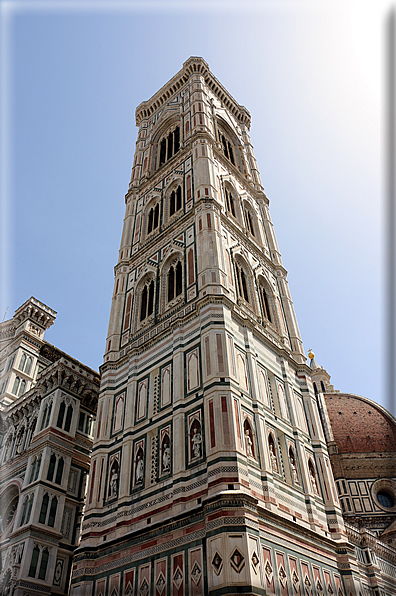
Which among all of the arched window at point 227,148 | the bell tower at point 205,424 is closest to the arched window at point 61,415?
the bell tower at point 205,424

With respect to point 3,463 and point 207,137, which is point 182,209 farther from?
point 3,463

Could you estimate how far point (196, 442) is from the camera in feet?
43.5

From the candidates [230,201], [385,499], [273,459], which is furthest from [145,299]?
[385,499]

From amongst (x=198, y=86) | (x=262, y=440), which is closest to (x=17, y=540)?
(x=262, y=440)

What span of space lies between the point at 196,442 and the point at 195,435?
22 cm

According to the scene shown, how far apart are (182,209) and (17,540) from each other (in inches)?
557

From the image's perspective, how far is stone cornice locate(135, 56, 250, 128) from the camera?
31.9m

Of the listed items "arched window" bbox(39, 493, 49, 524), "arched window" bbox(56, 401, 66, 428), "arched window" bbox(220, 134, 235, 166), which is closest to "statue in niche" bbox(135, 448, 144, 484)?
"arched window" bbox(39, 493, 49, 524)

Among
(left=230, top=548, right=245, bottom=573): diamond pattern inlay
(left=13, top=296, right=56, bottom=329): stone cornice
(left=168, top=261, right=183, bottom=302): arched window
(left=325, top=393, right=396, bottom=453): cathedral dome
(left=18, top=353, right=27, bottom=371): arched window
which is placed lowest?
(left=230, top=548, right=245, bottom=573): diamond pattern inlay

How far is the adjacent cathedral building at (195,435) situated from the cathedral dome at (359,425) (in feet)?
77.4

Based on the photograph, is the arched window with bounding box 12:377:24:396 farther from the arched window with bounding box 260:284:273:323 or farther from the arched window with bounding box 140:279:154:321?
the arched window with bounding box 260:284:273:323

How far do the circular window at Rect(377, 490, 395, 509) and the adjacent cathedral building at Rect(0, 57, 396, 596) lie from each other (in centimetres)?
1598

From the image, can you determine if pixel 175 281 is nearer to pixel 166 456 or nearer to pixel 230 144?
pixel 166 456

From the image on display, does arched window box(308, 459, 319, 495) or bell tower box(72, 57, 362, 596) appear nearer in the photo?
bell tower box(72, 57, 362, 596)
